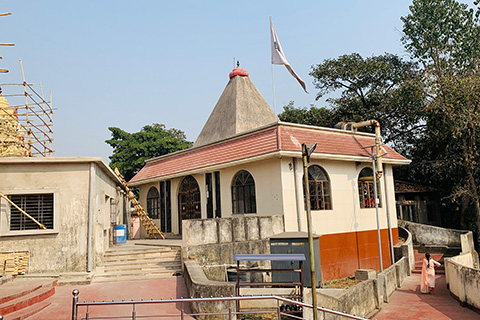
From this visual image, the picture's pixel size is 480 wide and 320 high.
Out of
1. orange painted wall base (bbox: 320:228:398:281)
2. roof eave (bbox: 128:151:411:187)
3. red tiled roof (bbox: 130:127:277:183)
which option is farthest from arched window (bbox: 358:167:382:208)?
red tiled roof (bbox: 130:127:277:183)

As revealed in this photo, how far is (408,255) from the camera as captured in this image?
54.4 ft

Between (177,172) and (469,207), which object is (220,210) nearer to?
(177,172)

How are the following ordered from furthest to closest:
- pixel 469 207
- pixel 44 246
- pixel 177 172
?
pixel 469 207
pixel 177 172
pixel 44 246

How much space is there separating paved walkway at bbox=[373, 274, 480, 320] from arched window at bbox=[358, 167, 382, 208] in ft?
13.0

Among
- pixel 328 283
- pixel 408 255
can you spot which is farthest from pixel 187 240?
pixel 408 255

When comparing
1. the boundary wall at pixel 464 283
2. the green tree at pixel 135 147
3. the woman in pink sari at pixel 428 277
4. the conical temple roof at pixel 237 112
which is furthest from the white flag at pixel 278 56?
the green tree at pixel 135 147

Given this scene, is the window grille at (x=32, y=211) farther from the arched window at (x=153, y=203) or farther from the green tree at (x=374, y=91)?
the green tree at (x=374, y=91)

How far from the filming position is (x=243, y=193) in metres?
15.6

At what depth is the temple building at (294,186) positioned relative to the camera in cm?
1422

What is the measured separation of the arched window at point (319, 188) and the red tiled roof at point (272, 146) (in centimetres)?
95

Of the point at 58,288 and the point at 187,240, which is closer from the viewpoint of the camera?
the point at 58,288

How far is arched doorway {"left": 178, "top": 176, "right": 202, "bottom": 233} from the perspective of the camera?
1778cm

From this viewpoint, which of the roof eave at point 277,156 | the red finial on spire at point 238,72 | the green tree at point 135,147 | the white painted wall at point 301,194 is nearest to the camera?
the roof eave at point 277,156

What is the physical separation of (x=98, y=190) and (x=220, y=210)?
210 inches
